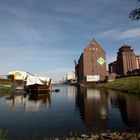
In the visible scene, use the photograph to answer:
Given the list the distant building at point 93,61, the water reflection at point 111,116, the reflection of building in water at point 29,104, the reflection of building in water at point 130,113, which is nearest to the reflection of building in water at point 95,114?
the water reflection at point 111,116

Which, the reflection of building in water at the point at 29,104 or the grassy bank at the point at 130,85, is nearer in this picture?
the reflection of building in water at the point at 29,104

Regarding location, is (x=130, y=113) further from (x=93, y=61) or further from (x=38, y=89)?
(x=93, y=61)

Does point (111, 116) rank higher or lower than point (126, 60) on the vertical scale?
lower

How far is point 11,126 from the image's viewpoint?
16469mm

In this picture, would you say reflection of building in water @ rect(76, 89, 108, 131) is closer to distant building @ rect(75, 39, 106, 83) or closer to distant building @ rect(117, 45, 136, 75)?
distant building @ rect(75, 39, 106, 83)

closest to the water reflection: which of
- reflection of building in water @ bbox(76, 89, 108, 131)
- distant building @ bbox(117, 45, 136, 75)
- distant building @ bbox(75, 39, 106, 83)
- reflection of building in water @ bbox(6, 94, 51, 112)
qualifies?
reflection of building in water @ bbox(76, 89, 108, 131)

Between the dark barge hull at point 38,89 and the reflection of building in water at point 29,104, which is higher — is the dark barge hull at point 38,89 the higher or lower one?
the higher one

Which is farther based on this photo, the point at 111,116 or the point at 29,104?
the point at 29,104

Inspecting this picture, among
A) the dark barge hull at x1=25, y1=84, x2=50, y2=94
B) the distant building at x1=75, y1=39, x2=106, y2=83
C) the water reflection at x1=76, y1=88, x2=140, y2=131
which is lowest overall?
the water reflection at x1=76, y1=88, x2=140, y2=131

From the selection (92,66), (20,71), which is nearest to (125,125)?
(20,71)

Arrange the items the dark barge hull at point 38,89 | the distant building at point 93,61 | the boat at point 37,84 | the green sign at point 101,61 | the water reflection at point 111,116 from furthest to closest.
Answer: the green sign at point 101,61, the distant building at point 93,61, the dark barge hull at point 38,89, the boat at point 37,84, the water reflection at point 111,116

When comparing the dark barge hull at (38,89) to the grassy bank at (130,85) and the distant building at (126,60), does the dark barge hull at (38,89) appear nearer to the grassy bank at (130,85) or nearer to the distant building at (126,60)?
the grassy bank at (130,85)

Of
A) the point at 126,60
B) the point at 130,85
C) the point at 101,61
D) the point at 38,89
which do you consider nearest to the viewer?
the point at 130,85

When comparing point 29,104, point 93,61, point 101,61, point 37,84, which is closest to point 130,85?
point 37,84
